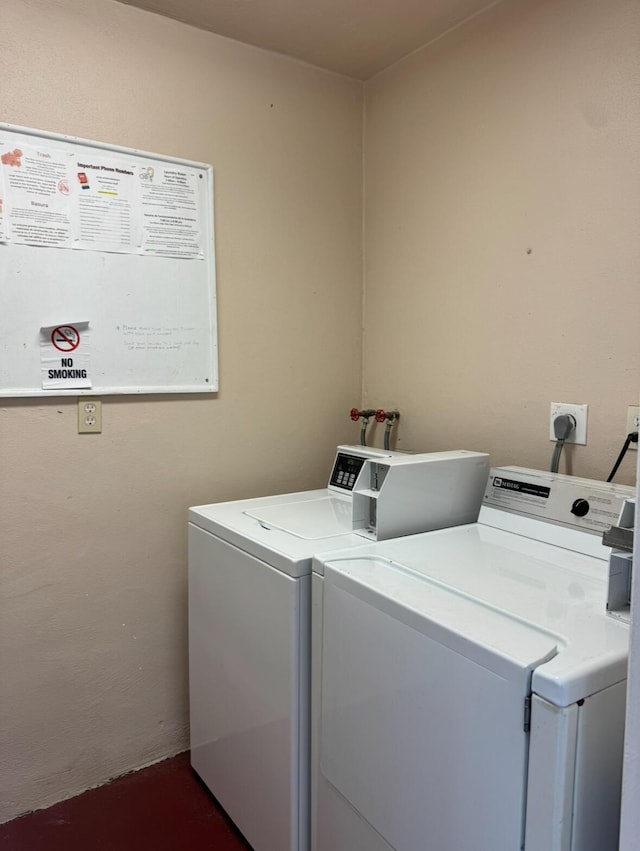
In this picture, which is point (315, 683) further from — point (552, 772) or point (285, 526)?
point (552, 772)

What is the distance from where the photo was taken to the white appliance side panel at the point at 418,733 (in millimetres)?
906

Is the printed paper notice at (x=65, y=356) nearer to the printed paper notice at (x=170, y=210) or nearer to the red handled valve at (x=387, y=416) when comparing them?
the printed paper notice at (x=170, y=210)

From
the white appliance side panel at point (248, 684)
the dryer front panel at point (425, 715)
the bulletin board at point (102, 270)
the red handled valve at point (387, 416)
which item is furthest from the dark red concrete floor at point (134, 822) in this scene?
the red handled valve at point (387, 416)

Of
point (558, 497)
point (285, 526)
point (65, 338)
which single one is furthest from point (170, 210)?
point (558, 497)

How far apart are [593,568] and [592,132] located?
112 cm

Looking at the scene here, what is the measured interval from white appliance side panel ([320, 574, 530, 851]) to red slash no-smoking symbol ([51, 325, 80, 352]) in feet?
3.50

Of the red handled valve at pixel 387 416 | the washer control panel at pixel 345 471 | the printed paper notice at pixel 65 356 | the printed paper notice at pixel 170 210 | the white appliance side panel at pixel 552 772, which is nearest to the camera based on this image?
the white appliance side panel at pixel 552 772

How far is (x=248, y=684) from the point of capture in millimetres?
1591

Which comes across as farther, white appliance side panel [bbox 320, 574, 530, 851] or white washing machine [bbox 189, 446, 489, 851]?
white washing machine [bbox 189, 446, 489, 851]

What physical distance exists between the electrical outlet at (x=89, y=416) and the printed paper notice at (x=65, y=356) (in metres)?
0.05

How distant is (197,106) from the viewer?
1955 mm

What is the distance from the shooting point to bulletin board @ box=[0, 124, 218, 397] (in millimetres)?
1702

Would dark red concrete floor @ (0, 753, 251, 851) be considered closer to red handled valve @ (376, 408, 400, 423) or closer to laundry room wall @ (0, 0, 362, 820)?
laundry room wall @ (0, 0, 362, 820)

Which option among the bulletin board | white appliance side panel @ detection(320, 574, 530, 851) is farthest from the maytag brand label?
the bulletin board
